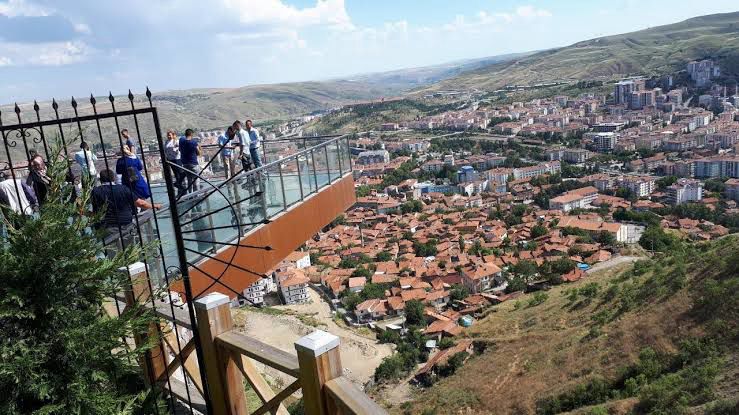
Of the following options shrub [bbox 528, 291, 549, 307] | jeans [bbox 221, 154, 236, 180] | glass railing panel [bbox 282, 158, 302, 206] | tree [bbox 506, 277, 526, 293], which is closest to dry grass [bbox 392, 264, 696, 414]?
shrub [bbox 528, 291, 549, 307]

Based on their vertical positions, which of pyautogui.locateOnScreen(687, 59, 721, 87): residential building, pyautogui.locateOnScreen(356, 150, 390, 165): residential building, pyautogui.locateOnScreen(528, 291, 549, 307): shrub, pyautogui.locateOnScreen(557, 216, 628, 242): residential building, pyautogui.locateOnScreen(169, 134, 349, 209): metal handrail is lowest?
pyautogui.locateOnScreen(557, 216, 628, 242): residential building

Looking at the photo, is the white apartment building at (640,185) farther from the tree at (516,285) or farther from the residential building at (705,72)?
the residential building at (705,72)

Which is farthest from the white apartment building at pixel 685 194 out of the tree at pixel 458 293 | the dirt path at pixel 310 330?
the dirt path at pixel 310 330

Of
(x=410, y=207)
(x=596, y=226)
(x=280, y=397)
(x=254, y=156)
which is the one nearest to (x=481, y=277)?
(x=596, y=226)

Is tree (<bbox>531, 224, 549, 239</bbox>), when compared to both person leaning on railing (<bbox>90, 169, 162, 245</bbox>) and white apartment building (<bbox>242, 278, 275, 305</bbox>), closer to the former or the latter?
white apartment building (<bbox>242, 278, 275, 305</bbox>)

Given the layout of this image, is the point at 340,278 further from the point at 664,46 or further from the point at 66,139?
the point at 664,46
